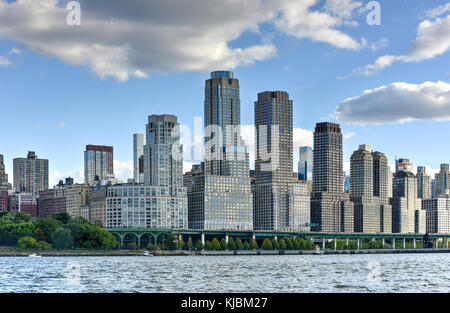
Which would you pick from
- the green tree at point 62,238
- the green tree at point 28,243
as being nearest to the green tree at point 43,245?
the green tree at point 28,243

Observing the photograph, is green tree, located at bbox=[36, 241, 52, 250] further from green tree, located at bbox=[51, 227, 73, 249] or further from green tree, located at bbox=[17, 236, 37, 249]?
green tree, located at bbox=[51, 227, 73, 249]

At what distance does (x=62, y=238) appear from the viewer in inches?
7721

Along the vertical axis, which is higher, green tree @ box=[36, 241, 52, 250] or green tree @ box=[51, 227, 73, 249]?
green tree @ box=[51, 227, 73, 249]

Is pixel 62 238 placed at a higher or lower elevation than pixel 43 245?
higher

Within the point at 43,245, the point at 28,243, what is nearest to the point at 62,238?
the point at 43,245

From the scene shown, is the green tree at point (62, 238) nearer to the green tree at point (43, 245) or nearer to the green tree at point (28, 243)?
the green tree at point (43, 245)

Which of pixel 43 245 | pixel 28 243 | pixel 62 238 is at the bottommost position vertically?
pixel 43 245

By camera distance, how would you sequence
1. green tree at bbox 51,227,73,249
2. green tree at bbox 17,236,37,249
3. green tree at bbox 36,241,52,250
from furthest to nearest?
green tree at bbox 17,236,37,249, green tree at bbox 51,227,73,249, green tree at bbox 36,241,52,250

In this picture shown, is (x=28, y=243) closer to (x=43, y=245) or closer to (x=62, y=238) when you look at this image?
(x=43, y=245)

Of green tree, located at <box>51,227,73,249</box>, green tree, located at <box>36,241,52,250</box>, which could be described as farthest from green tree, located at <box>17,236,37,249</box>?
green tree, located at <box>51,227,73,249</box>

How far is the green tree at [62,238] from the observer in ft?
642

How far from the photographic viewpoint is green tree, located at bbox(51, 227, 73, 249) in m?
196

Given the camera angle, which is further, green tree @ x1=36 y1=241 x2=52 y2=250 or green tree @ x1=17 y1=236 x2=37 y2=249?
green tree @ x1=17 y1=236 x2=37 y2=249
